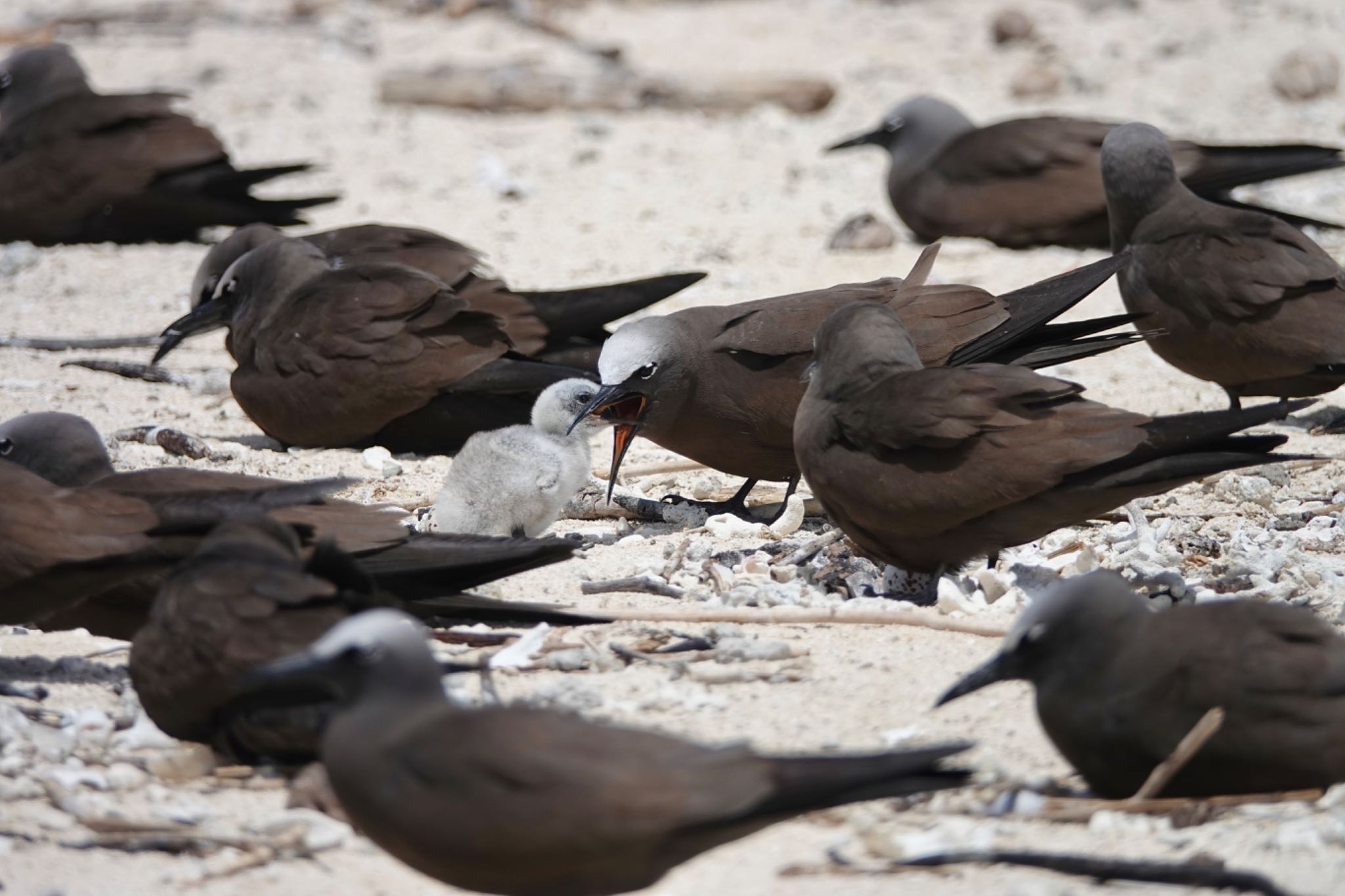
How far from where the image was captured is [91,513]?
431cm

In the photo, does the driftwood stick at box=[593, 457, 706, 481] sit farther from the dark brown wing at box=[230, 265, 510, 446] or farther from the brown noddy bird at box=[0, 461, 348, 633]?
the brown noddy bird at box=[0, 461, 348, 633]

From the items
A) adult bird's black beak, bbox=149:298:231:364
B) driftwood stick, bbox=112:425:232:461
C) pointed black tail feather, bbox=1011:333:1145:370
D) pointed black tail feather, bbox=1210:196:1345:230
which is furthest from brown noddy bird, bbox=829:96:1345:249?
driftwood stick, bbox=112:425:232:461

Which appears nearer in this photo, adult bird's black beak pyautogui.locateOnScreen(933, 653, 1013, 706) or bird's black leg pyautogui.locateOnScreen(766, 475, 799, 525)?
adult bird's black beak pyautogui.locateOnScreen(933, 653, 1013, 706)

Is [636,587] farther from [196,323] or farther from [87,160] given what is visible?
[87,160]

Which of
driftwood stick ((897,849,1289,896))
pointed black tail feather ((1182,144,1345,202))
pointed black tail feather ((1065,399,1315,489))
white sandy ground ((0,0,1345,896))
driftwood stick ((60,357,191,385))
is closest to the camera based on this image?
driftwood stick ((897,849,1289,896))

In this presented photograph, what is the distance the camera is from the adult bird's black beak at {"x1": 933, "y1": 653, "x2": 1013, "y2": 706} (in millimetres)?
3658

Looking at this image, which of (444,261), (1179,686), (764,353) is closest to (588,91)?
(444,261)

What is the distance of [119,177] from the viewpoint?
9.77m

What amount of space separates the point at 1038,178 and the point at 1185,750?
22.0 ft

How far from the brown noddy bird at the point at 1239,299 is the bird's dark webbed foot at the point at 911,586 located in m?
2.13

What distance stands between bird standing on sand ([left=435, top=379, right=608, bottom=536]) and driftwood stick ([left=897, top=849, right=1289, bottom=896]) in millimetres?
2592

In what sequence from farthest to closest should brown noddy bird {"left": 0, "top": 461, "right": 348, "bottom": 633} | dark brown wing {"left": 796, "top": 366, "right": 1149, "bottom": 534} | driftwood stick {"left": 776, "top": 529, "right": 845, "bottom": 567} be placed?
driftwood stick {"left": 776, "top": 529, "right": 845, "bottom": 567}
dark brown wing {"left": 796, "top": 366, "right": 1149, "bottom": 534}
brown noddy bird {"left": 0, "top": 461, "right": 348, "bottom": 633}

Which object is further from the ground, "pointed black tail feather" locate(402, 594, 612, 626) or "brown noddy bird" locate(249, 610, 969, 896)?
"brown noddy bird" locate(249, 610, 969, 896)

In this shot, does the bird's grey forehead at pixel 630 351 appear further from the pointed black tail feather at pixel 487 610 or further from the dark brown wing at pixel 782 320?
the pointed black tail feather at pixel 487 610
